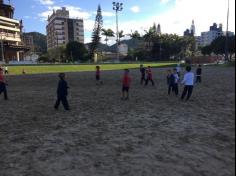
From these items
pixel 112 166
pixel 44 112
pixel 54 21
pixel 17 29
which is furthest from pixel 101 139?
pixel 54 21

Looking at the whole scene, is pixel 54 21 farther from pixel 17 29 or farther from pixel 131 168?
pixel 131 168

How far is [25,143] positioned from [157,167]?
10.3ft

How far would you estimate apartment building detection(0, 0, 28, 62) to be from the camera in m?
102

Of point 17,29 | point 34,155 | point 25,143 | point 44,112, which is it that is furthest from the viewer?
point 17,29

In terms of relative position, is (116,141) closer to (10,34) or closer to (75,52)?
(75,52)

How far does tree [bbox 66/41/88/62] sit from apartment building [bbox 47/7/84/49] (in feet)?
176

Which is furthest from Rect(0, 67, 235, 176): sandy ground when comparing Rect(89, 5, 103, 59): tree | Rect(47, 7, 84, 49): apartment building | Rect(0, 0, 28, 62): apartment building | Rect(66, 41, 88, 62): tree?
Rect(47, 7, 84, 49): apartment building

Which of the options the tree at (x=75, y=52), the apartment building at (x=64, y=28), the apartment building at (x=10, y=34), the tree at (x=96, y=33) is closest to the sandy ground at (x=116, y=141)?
the apartment building at (x=10, y=34)

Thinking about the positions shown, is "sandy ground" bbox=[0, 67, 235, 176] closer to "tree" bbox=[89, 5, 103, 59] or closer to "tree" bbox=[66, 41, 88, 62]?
"tree" bbox=[66, 41, 88, 62]

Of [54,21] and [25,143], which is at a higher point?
[54,21]

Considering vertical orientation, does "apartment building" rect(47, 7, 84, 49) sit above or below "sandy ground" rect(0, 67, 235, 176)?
above

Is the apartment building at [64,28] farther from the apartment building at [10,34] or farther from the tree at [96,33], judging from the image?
the apartment building at [10,34]

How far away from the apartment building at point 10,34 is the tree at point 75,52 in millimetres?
16385

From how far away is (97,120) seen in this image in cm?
913
